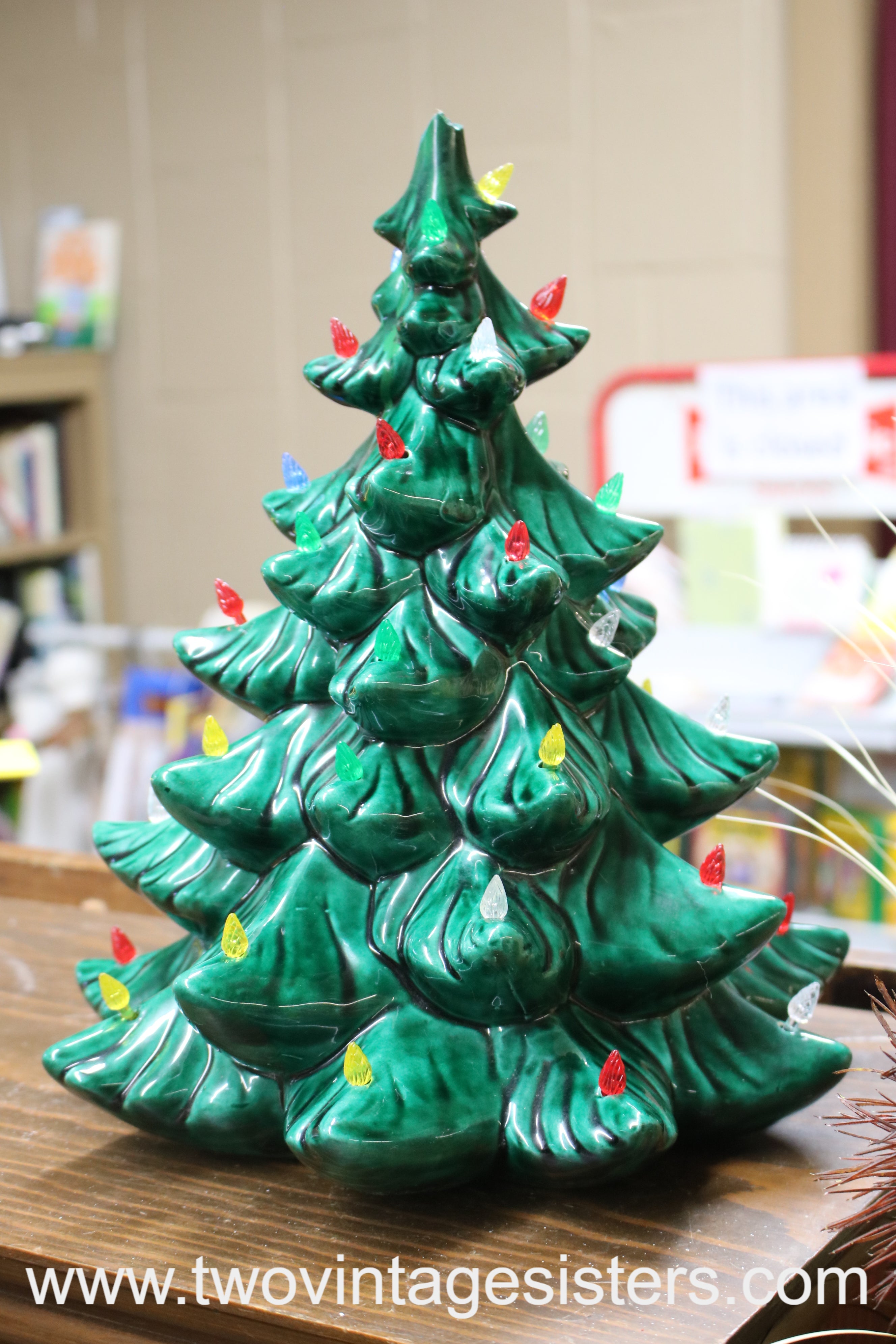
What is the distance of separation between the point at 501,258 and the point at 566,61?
420 millimetres

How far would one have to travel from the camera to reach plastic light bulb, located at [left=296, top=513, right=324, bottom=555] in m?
0.64

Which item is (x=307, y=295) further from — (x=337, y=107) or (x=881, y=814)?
(x=881, y=814)

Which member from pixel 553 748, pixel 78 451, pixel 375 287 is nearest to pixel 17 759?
pixel 553 748

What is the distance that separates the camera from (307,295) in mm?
3287

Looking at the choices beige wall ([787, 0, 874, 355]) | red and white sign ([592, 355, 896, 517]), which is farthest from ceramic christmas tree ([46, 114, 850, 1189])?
beige wall ([787, 0, 874, 355])

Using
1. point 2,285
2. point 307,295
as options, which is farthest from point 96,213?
point 307,295

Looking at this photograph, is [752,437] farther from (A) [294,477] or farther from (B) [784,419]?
(A) [294,477]

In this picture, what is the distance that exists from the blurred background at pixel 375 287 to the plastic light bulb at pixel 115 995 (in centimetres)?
125

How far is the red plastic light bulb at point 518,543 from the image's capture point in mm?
585

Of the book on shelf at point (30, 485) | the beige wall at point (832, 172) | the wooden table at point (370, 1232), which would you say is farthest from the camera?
the book on shelf at point (30, 485)

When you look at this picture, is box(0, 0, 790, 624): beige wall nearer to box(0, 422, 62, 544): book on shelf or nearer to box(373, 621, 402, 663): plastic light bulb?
box(0, 422, 62, 544): book on shelf

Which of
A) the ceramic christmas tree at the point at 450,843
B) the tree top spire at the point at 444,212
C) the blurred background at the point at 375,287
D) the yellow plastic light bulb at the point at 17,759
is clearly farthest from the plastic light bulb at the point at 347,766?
the blurred background at the point at 375,287

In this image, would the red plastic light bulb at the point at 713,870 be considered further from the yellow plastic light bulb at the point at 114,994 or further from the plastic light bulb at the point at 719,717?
the yellow plastic light bulb at the point at 114,994

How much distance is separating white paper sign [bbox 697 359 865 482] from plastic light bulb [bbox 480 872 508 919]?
180 cm
